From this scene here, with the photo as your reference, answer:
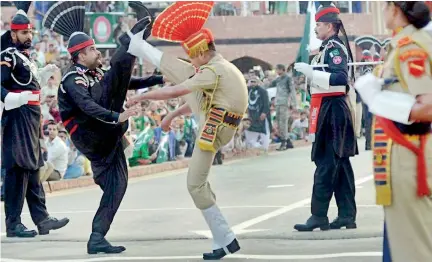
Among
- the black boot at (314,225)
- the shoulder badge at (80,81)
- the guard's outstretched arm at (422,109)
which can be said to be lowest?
the black boot at (314,225)

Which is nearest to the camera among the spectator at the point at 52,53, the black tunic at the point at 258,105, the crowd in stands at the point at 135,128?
the crowd in stands at the point at 135,128

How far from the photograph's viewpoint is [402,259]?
650 cm

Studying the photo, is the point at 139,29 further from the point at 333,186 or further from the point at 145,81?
the point at 333,186

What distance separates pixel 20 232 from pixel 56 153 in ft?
20.3

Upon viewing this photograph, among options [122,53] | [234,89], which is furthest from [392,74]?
[122,53]

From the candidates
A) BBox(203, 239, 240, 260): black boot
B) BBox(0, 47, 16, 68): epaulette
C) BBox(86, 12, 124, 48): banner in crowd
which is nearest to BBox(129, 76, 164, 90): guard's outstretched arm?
BBox(0, 47, 16, 68): epaulette

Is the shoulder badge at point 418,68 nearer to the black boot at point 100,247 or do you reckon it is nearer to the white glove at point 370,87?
the white glove at point 370,87

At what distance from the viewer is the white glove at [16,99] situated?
11.3 metres

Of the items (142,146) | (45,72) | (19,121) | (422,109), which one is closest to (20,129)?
(19,121)

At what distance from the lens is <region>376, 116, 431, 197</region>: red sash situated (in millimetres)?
6375

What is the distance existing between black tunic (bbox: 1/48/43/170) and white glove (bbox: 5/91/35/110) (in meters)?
0.05

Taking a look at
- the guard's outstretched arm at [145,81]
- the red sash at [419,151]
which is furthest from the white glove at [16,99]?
the red sash at [419,151]

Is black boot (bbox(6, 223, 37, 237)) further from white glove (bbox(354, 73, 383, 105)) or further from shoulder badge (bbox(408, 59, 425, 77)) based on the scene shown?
shoulder badge (bbox(408, 59, 425, 77))

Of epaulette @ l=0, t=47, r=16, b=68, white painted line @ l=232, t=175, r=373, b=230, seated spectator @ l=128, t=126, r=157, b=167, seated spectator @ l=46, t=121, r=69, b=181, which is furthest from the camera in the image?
seated spectator @ l=128, t=126, r=157, b=167
